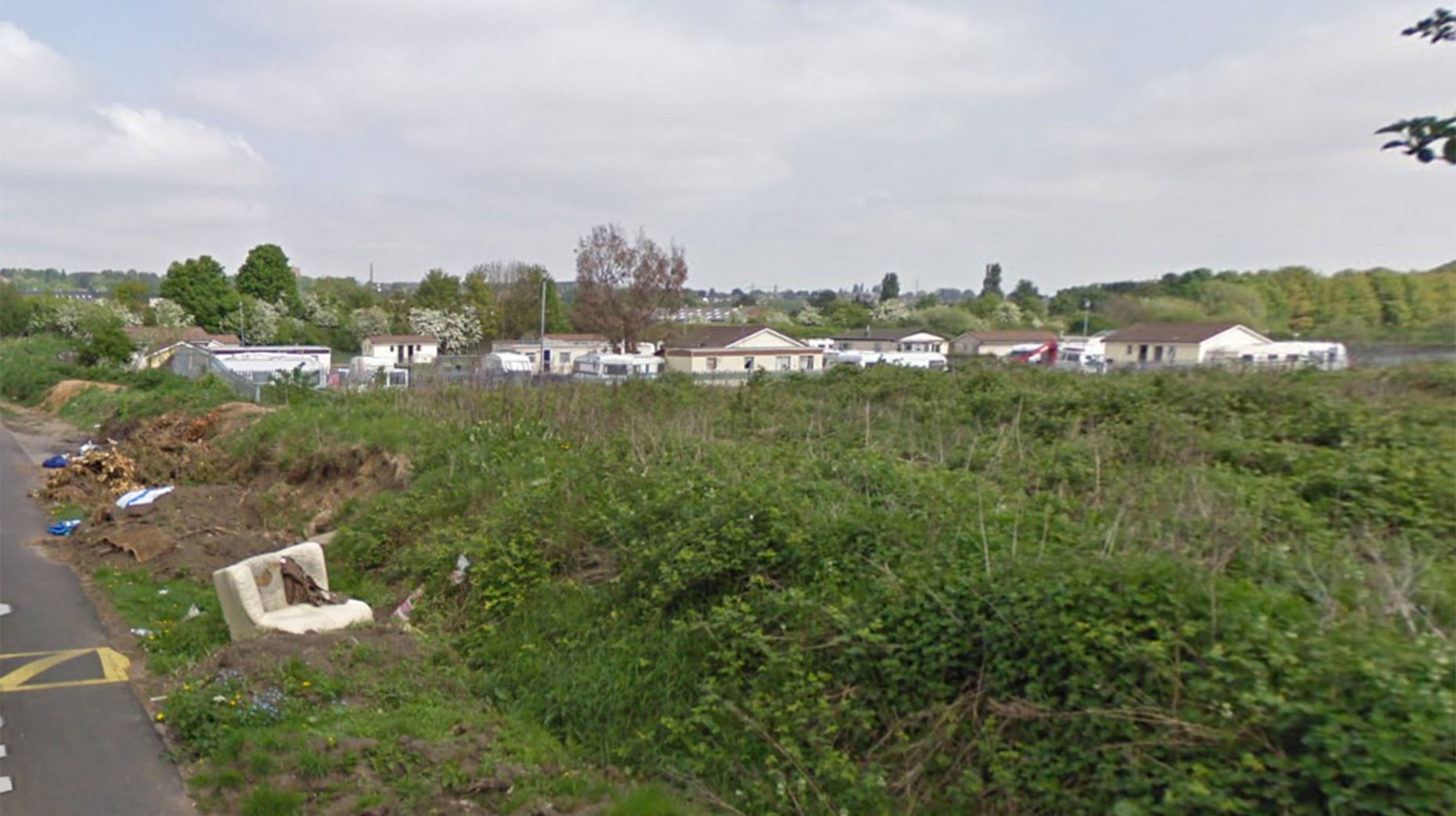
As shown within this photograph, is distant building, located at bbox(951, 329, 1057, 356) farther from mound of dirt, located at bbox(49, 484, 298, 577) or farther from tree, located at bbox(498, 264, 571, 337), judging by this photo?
tree, located at bbox(498, 264, 571, 337)

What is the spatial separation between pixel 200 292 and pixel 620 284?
34400mm

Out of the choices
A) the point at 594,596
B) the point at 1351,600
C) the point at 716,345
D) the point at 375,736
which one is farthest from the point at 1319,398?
the point at 716,345

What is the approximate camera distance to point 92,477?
15859 millimetres

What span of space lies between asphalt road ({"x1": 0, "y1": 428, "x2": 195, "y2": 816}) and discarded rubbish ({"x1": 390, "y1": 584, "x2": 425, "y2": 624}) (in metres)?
2.13

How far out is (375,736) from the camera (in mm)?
5688

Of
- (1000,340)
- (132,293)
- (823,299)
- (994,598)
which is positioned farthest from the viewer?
(823,299)

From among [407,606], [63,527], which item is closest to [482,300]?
[63,527]

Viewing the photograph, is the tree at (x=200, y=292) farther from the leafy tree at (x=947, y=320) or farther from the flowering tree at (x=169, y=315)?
the leafy tree at (x=947, y=320)

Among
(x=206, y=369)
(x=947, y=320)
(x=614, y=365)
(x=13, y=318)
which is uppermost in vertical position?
(x=947, y=320)

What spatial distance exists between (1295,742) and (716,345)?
37628 mm

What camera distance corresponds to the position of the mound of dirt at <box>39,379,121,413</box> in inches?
1232

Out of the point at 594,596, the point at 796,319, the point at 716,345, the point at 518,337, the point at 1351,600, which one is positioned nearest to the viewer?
the point at 1351,600

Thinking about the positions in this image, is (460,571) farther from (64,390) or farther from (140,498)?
(64,390)

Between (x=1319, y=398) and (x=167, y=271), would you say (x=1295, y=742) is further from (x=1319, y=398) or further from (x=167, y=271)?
(x=167, y=271)
